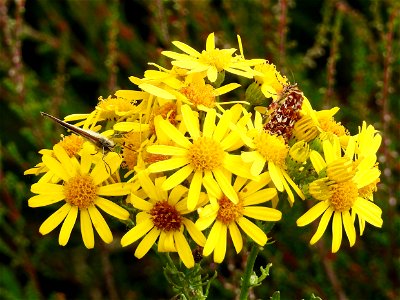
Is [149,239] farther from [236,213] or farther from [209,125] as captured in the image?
[209,125]

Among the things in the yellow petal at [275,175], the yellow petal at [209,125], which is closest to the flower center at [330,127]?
the yellow petal at [275,175]

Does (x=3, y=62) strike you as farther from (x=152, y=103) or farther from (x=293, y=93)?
(x=293, y=93)

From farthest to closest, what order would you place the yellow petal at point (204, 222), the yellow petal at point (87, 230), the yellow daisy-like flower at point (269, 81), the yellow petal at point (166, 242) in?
the yellow daisy-like flower at point (269, 81)
the yellow petal at point (87, 230)
the yellow petal at point (166, 242)
the yellow petal at point (204, 222)

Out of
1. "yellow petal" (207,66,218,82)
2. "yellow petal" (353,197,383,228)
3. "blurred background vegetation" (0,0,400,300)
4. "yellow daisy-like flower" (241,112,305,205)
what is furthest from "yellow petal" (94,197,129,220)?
"blurred background vegetation" (0,0,400,300)

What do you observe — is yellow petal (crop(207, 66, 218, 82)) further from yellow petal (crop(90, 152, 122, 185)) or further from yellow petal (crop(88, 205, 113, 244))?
yellow petal (crop(88, 205, 113, 244))

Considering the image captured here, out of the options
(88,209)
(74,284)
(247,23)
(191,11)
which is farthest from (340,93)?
(88,209)

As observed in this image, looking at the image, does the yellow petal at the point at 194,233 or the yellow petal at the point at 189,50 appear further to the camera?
the yellow petal at the point at 189,50

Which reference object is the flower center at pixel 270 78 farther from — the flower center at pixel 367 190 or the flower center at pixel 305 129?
the flower center at pixel 367 190

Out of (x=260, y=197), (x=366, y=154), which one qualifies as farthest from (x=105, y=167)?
(x=366, y=154)
